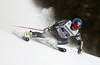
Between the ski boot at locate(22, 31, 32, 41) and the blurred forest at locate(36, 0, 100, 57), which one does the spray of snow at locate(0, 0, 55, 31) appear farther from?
the blurred forest at locate(36, 0, 100, 57)

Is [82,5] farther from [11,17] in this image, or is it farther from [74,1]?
[11,17]

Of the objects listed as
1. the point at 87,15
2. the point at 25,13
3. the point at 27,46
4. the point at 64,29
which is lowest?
the point at 27,46

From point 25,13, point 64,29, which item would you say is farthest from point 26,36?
point 25,13

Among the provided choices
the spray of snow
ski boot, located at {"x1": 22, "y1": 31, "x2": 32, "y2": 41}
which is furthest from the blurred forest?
ski boot, located at {"x1": 22, "y1": 31, "x2": 32, "y2": 41}

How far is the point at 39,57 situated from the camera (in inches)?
42.4

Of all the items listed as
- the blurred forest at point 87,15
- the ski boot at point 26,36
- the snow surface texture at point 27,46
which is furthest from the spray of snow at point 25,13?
the blurred forest at point 87,15

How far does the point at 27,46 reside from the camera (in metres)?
1.17

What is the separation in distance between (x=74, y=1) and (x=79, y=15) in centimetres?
36

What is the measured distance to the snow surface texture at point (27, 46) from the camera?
959 mm

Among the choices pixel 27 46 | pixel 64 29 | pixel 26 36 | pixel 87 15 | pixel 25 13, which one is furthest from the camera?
pixel 87 15

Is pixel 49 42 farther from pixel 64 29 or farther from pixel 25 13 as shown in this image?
pixel 25 13

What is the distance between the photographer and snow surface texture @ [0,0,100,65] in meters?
0.96

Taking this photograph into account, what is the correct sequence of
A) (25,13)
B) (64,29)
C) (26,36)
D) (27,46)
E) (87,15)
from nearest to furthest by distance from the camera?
(27,46) → (26,36) → (64,29) → (25,13) → (87,15)

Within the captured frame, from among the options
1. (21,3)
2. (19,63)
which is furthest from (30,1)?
A: (19,63)
